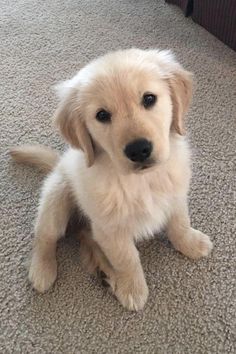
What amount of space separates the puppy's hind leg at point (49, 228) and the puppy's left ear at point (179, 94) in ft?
1.39

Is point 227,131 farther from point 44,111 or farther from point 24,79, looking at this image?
point 24,79

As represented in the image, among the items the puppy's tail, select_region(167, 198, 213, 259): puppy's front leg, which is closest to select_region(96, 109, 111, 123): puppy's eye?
select_region(167, 198, 213, 259): puppy's front leg

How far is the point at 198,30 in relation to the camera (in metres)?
2.27

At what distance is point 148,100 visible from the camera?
1067mm

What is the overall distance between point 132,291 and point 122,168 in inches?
17.4

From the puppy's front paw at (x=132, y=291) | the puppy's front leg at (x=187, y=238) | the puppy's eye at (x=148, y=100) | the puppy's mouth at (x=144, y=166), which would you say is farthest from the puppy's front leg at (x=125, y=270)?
the puppy's eye at (x=148, y=100)

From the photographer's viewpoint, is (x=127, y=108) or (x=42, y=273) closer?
(x=127, y=108)

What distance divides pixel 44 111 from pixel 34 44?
1.72 ft

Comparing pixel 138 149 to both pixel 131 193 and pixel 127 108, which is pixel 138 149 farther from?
pixel 131 193

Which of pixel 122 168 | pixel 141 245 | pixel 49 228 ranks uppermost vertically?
pixel 122 168

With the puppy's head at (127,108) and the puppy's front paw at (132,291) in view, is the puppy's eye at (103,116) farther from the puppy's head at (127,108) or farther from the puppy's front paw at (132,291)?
the puppy's front paw at (132,291)

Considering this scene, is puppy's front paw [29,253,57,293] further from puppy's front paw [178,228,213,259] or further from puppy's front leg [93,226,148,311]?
puppy's front paw [178,228,213,259]

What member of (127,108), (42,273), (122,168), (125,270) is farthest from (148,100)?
(42,273)

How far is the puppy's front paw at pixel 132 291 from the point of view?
1349 millimetres
